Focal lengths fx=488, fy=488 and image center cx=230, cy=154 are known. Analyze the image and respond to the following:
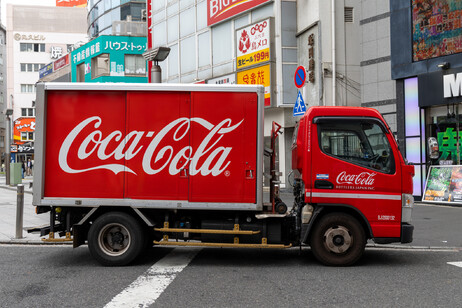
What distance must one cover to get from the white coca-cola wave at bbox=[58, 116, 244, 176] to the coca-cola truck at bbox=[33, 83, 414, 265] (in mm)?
15

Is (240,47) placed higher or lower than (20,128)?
higher

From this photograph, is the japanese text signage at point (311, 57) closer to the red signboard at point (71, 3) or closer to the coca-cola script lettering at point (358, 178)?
A: the coca-cola script lettering at point (358, 178)

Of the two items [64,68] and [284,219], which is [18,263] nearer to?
[284,219]

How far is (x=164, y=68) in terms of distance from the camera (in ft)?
102

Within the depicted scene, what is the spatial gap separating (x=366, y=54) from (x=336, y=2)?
2.56 meters

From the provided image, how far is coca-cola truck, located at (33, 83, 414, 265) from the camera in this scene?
23.9 feet

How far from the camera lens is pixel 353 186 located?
7.25 meters

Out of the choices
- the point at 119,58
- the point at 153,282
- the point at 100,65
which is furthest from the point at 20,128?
the point at 153,282

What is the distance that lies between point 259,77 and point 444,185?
10360mm

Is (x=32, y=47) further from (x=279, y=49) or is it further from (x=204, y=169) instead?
(x=204, y=169)

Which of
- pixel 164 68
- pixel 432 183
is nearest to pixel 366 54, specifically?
pixel 432 183

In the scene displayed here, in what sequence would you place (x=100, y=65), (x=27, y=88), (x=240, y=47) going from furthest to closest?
1. (x=27, y=88)
2. (x=100, y=65)
3. (x=240, y=47)

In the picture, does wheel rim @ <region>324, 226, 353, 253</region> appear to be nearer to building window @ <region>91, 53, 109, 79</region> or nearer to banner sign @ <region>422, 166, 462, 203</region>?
banner sign @ <region>422, 166, 462, 203</region>

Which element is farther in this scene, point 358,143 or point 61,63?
point 61,63
